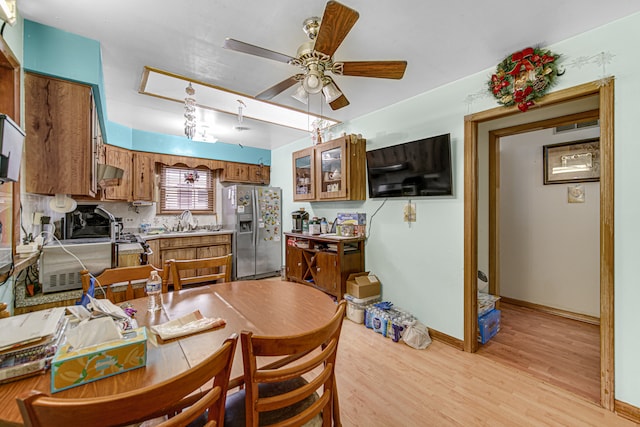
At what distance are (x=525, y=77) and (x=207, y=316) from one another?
9.04 feet

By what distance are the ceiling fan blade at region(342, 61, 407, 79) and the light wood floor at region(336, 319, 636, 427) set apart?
2228 millimetres

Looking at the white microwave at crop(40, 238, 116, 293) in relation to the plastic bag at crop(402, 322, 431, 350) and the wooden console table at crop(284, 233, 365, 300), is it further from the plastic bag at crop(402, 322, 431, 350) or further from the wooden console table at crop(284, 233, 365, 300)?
the plastic bag at crop(402, 322, 431, 350)

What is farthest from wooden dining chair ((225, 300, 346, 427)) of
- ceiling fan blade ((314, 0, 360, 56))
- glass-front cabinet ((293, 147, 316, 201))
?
glass-front cabinet ((293, 147, 316, 201))

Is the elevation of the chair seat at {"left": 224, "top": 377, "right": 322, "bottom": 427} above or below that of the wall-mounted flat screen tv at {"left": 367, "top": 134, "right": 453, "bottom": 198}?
below

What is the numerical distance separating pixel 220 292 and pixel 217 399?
1.02 metres

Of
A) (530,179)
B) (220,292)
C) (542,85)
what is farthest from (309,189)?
(530,179)

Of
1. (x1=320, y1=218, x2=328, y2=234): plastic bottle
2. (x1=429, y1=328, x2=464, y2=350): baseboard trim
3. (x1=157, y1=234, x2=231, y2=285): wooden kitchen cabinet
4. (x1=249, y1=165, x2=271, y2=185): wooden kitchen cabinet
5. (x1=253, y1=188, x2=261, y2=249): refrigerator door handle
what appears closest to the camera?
(x1=429, y1=328, x2=464, y2=350): baseboard trim

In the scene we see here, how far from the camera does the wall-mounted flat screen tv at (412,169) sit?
2.56 m

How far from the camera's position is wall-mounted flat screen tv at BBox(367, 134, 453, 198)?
2557mm

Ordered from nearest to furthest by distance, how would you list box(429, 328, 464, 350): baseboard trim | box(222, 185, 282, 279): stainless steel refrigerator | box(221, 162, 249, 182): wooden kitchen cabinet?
1. box(429, 328, 464, 350): baseboard trim
2. box(222, 185, 282, 279): stainless steel refrigerator
3. box(221, 162, 249, 182): wooden kitchen cabinet

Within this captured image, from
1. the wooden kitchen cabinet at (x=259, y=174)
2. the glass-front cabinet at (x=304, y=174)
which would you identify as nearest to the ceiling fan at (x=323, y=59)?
the glass-front cabinet at (x=304, y=174)

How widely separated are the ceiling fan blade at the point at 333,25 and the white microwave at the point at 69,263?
2196 millimetres

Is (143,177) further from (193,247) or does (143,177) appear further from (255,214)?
(255,214)

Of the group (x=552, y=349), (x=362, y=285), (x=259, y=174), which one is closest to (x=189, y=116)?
(x=362, y=285)
